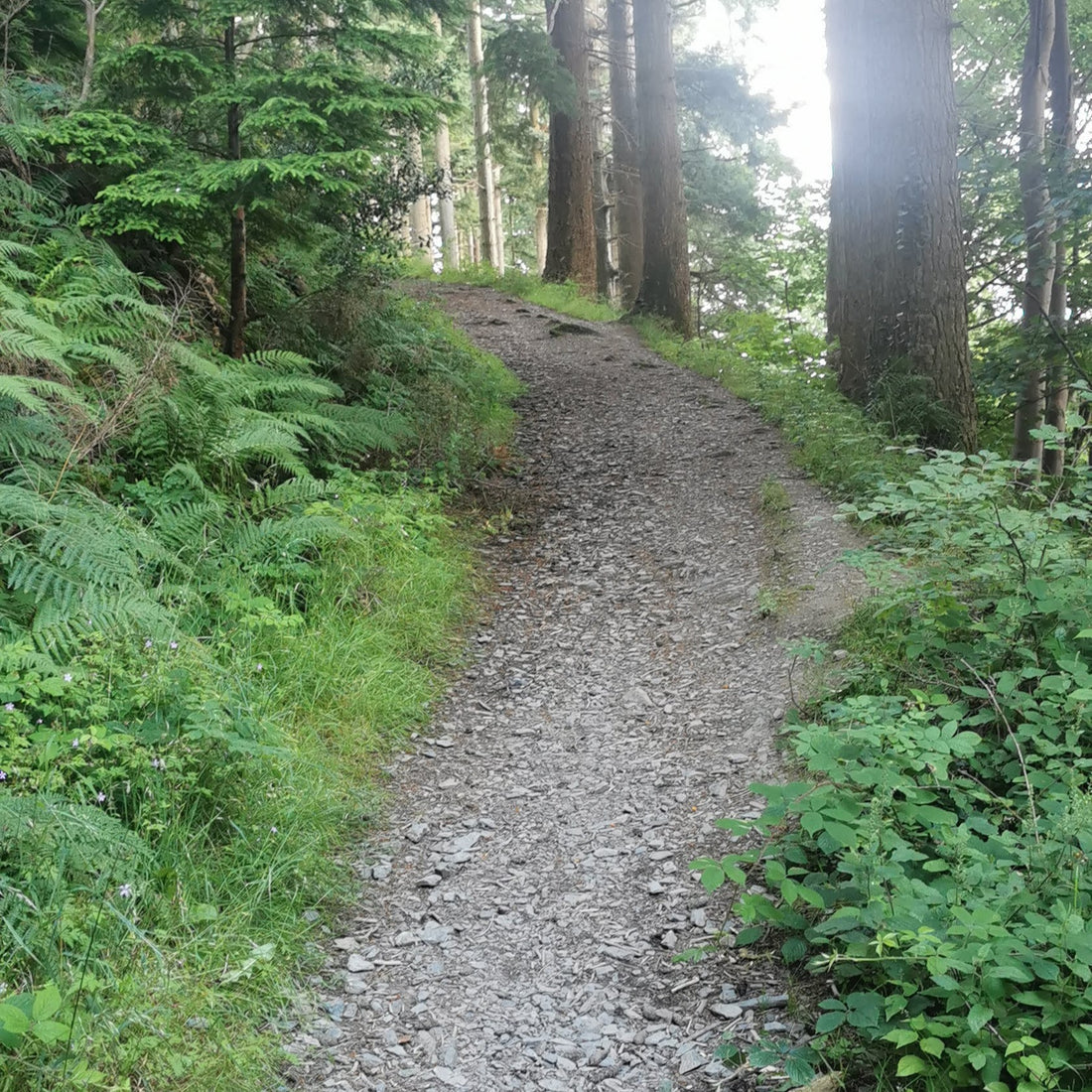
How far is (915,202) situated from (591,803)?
5.65m

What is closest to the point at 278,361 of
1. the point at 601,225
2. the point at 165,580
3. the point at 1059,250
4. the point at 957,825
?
the point at 165,580

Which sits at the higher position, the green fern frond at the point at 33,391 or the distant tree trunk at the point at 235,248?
the distant tree trunk at the point at 235,248

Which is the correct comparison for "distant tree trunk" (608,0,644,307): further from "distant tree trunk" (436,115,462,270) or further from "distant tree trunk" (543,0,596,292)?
"distant tree trunk" (436,115,462,270)

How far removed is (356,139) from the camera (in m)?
6.01

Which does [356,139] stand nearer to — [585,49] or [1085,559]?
[1085,559]

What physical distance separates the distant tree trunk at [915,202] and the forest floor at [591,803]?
4.36 ft

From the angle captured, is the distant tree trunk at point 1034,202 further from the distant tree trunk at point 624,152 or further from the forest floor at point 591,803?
the distant tree trunk at point 624,152

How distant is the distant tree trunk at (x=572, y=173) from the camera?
15375 mm

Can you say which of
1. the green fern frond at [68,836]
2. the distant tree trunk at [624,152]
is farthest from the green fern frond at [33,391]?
the distant tree trunk at [624,152]

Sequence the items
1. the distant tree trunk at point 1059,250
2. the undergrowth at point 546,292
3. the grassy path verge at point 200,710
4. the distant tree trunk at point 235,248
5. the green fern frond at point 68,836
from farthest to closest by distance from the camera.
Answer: the undergrowth at point 546,292, the distant tree trunk at point 1059,250, the distant tree trunk at point 235,248, the green fern frond at point 68,836, the grassy path verge at point 200,710

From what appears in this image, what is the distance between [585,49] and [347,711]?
48.6 ft

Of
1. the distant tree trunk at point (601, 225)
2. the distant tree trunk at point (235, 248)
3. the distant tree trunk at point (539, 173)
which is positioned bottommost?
the distant tree trunk at point (235, 248)

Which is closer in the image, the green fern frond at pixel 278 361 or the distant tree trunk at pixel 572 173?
the green fern frond at pixel 278 361

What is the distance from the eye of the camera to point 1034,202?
9.12 metres
